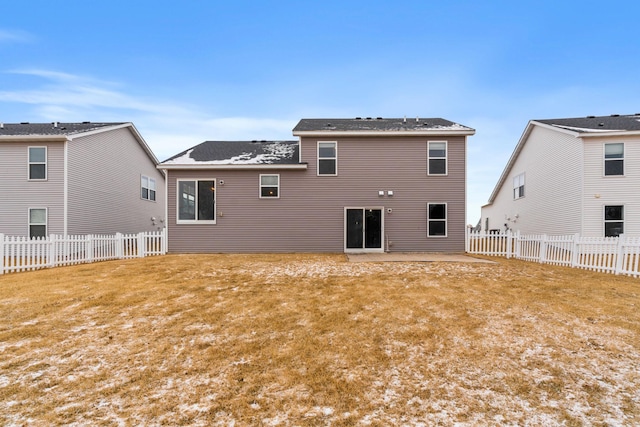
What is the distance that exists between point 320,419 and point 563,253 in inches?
447

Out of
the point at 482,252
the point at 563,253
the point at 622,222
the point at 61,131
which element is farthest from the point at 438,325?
the point at 61,131

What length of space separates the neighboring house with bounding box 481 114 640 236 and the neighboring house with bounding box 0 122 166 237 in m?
23.7

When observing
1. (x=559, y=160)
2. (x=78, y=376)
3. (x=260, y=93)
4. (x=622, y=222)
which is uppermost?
(x=260, y=93)

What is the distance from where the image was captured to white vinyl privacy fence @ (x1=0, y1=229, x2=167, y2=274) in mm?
8984

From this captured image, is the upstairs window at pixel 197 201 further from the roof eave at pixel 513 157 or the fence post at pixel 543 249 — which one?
the roof eave at pixel 513 157

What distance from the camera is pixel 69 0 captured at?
48.0 feet

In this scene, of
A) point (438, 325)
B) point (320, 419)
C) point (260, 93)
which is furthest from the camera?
point (260, 93)

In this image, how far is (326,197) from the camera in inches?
545

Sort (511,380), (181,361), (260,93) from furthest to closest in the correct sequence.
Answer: (260,93), (181,361), (511,380)

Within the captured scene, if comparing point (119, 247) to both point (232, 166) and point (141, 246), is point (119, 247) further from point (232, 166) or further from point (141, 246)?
point (232, 166)

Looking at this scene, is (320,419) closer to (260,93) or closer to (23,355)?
(23,355)

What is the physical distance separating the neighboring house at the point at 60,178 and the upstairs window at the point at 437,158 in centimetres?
1650

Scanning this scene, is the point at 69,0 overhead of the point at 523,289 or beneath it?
overhead

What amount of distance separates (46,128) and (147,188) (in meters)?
5.96
